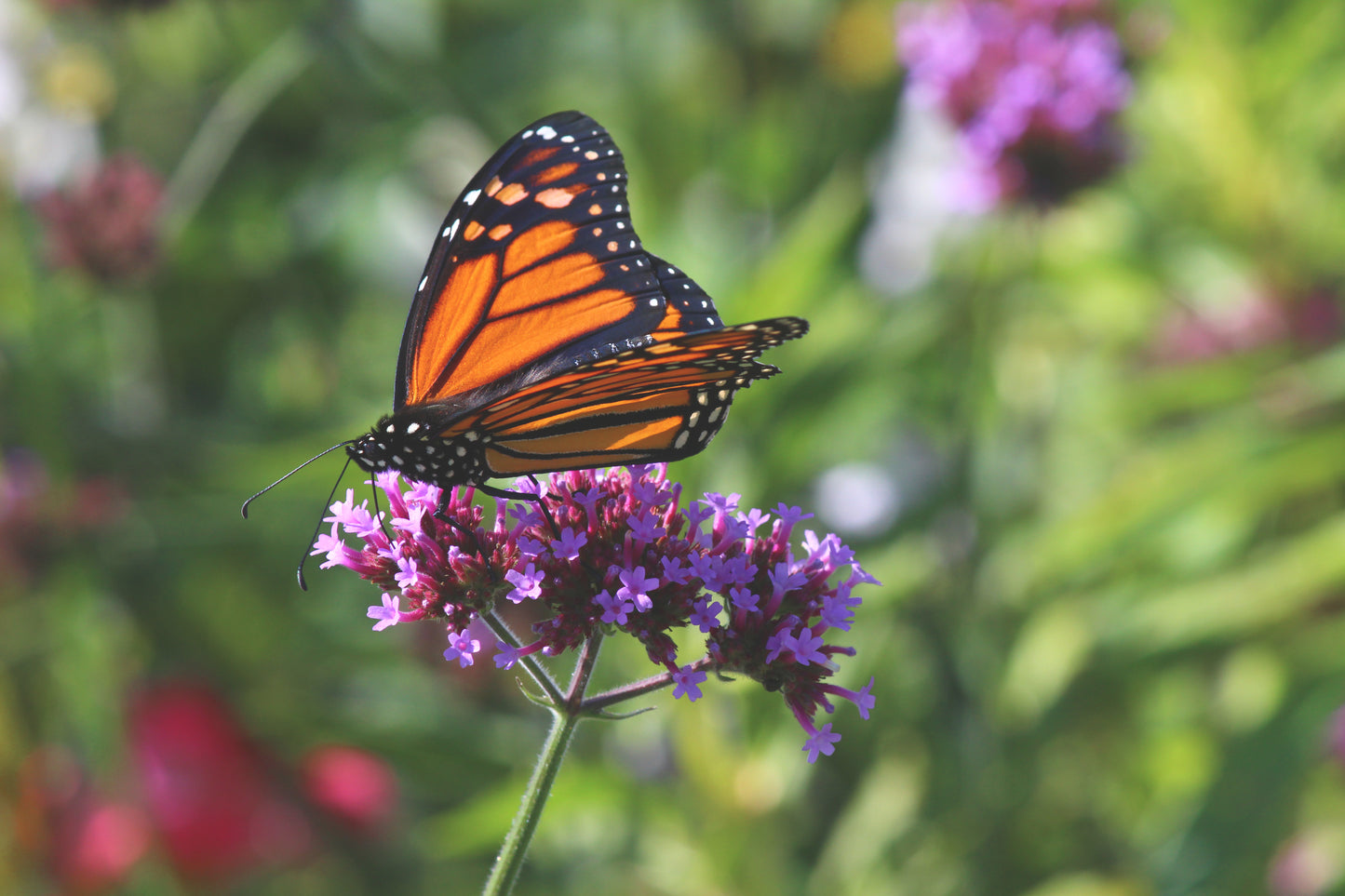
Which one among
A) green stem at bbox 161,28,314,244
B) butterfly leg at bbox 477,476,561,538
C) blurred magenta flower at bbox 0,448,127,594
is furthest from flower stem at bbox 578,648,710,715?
blurred magenta flower at bbox 0,448,127,594

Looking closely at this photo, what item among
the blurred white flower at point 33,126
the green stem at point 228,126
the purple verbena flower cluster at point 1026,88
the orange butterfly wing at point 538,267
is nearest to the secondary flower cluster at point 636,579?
the orange butterfly wing at point 538,267

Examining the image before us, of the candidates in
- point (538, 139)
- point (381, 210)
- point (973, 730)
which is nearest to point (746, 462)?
point (973, 730)

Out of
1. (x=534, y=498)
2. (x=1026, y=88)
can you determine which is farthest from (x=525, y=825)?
(x=1026, y=88)

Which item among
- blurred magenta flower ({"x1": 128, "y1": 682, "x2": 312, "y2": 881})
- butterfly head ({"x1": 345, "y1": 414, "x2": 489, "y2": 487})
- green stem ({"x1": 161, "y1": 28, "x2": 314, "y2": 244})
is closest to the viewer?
butterfly head ({"x1": 345, "y1": 414, "x2": 489, "y2": 487})

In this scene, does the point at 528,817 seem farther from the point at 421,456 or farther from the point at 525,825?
the point at 421,456

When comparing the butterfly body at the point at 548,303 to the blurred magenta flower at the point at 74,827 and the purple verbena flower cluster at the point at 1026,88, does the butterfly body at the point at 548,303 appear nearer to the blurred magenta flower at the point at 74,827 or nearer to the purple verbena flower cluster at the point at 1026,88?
the purple verbena flower cluster at the point at 1026,88

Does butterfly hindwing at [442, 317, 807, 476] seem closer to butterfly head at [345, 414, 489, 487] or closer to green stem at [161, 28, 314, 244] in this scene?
butterfly head at [345, 414, 489, 487]
